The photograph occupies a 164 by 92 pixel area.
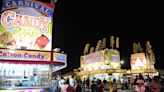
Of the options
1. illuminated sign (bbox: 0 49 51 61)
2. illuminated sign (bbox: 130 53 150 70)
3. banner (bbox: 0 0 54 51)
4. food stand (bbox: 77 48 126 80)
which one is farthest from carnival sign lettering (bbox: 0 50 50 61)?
illuminated sign (bbox: 130 53 150 70)

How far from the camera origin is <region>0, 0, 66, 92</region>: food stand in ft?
35.8

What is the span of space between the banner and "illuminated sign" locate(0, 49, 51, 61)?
892 mm

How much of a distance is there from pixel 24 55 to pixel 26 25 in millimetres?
1798

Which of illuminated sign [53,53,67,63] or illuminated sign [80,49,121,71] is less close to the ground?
illuminated sign [80,49,121,71]

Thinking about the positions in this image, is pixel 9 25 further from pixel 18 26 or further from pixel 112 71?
pixel 112 71

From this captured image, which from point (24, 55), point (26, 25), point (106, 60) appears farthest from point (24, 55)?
point (106, 60)

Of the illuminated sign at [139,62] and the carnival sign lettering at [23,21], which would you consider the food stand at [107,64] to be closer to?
the illuminated sign at [139,62]

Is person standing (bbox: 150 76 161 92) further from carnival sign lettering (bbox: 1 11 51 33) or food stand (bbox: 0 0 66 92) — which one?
carnival sign lettering (bbox: 1 11 51 33)

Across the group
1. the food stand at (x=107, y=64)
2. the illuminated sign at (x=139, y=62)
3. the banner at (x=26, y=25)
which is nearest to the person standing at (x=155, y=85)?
the banner at (x=26, y=25)

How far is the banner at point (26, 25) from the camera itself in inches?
456

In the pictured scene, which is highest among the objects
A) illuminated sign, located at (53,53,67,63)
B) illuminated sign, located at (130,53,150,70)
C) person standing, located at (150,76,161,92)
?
illuminated sign, located at (130,53,150,70)

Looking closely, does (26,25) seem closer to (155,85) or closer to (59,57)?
(59,57)

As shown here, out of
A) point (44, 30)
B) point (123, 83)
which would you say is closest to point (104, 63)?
point (123, 83)

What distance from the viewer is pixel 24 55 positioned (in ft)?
35.8
